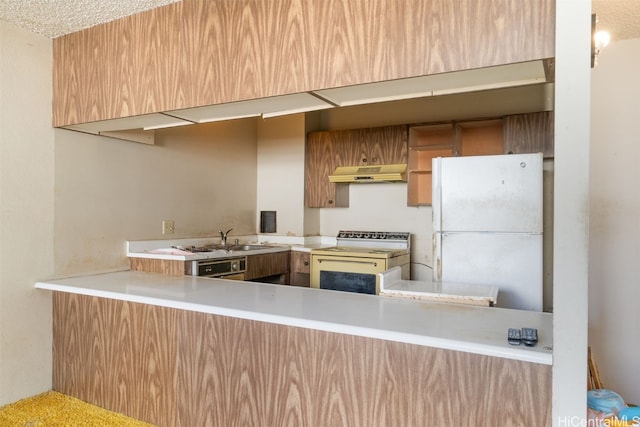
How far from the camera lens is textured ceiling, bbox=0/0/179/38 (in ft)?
7.11

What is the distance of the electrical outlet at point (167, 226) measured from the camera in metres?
3.45

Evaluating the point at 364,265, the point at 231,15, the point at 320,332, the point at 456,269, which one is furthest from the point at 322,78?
the point at 364,265

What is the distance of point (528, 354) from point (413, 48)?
1.16m

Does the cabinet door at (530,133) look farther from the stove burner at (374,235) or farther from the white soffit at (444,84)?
the white soffit at (444,84)

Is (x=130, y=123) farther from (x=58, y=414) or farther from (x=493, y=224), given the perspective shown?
(x=493, y=224)

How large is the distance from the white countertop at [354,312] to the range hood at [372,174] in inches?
78.5

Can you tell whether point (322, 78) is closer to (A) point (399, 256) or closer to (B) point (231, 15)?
(B) point (231, 15)

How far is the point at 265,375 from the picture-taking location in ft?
6.00

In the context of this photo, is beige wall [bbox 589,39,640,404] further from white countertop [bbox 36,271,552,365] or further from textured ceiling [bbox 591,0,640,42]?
white countertop [bbox 36,271,552,365]

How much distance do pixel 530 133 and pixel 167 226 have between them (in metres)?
3.17

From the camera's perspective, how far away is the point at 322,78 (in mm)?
1778

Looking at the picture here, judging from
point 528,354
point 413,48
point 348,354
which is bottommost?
point 348,354

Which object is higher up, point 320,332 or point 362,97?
point 362,97

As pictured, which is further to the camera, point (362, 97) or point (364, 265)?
point (364, 265)
